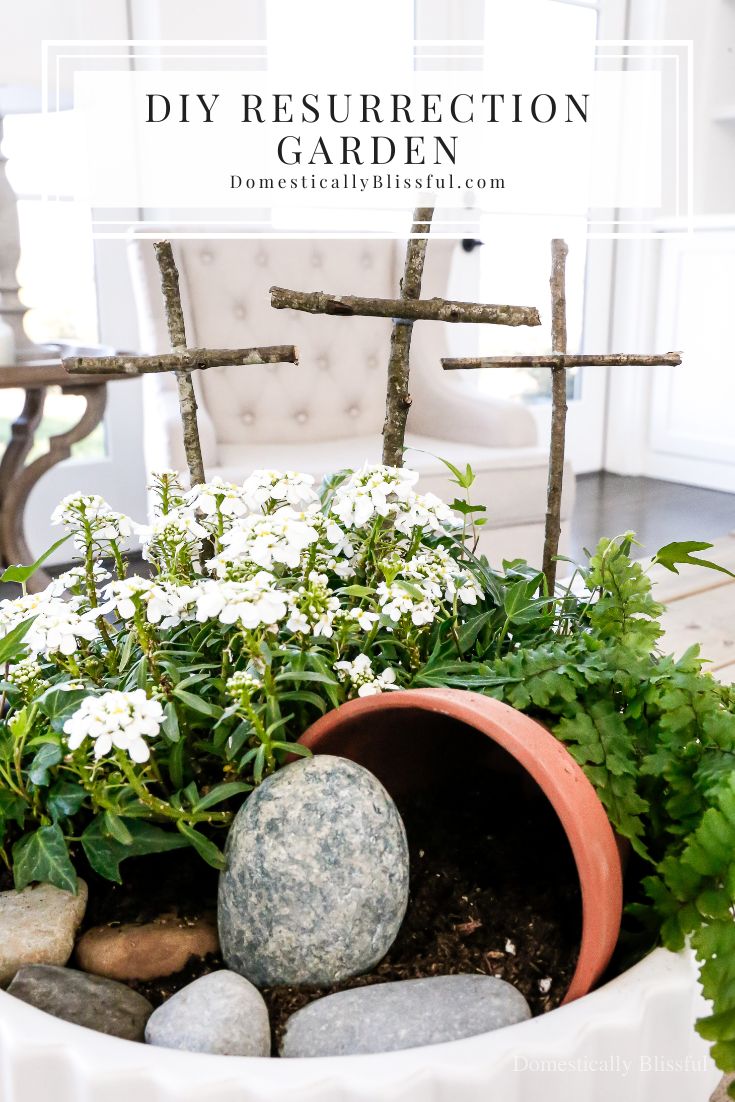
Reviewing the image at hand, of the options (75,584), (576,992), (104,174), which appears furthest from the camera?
(104,174)

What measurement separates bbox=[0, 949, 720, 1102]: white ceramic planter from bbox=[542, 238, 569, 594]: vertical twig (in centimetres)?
50

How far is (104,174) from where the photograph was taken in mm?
3172

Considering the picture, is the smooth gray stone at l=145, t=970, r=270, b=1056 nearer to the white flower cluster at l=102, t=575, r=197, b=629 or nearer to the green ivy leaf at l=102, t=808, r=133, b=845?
the green ivy leaf at l=102, t=808, r=133, b=845

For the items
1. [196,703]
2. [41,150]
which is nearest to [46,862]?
[196,703]

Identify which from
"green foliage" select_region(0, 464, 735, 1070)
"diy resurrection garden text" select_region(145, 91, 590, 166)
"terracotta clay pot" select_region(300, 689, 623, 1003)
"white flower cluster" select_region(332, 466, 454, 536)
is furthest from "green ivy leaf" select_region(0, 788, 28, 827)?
"diy resurrection garden text" select_region(145, 91, 590, 166)

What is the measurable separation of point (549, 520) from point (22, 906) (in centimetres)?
60

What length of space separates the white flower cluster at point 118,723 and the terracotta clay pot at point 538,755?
158mm

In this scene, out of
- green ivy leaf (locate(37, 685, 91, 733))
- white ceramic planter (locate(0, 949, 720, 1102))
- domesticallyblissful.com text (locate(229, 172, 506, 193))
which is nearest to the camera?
white ceramic planter (locate(0, 949, 720, 1102))

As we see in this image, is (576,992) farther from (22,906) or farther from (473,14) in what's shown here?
(473,14)

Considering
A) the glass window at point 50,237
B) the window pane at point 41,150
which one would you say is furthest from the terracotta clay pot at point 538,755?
the window pane at point 41,150

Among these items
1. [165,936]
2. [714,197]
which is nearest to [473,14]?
[714,197]

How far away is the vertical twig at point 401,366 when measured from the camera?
96 centimetres

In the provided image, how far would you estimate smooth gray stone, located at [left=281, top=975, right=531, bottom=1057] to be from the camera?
2.00ft

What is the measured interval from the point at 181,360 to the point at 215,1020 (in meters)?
0.56
